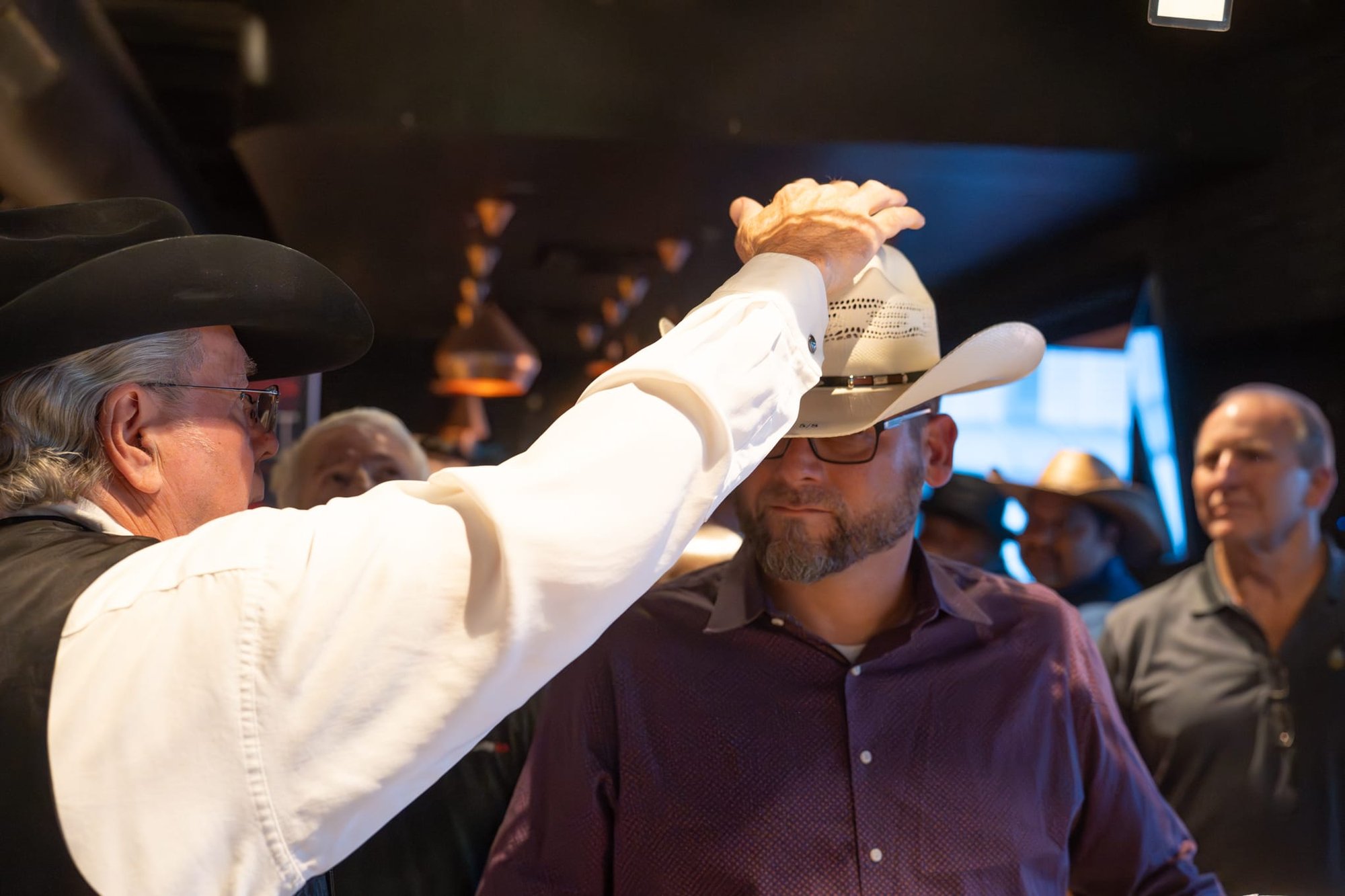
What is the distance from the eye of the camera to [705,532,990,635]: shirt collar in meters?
1.89

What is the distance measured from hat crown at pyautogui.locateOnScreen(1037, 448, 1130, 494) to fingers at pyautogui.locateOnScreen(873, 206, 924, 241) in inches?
128

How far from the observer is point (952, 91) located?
3303mm

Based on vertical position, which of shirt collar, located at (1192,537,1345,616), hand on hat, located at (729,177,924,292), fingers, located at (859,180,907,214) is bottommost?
shirt collar, located at (1192,537,1345,616)

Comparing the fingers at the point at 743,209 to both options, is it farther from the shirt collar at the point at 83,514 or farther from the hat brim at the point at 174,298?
the shirt collar at the point at 83,514

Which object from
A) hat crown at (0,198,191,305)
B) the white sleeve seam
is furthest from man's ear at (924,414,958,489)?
the white sleeve seam

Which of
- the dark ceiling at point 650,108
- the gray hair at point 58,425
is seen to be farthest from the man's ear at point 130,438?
the dark ceiling at point 650,108

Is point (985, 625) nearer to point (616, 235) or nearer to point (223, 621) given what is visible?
point (223, 621)

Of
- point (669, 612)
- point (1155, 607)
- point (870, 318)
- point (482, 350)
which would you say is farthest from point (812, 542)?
point (482, 350)

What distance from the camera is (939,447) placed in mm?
2145

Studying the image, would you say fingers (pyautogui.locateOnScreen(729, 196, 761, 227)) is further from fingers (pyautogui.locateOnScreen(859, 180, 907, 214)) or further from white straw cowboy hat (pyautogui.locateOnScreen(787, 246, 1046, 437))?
white straw cowboy hat (pyautogui.locateOnScreen(787, 246, 1046, 437))

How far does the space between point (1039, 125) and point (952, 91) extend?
0.29 metres

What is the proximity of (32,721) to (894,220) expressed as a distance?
3.21 ft

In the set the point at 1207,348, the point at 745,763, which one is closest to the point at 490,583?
the point at 745,763

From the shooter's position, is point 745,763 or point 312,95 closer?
point 745,763
